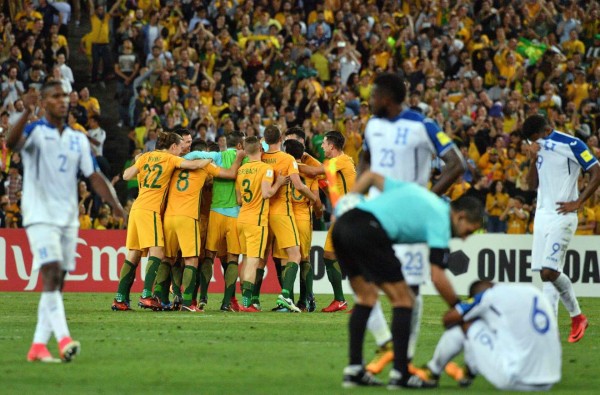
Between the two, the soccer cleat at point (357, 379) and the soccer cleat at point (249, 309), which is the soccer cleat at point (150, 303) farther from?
the soccer cleat at point (357, 379)

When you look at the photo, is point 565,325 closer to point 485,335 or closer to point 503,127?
point 485,335

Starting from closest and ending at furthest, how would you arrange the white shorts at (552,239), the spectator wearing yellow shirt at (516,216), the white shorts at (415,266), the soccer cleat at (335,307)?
the white shorts at (415,266), the white shorts at (552,239), the soccer cleat at (335,307), the spectator wearing yellow shirt at (516,216)

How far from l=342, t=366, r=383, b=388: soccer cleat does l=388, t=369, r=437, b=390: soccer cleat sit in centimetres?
25

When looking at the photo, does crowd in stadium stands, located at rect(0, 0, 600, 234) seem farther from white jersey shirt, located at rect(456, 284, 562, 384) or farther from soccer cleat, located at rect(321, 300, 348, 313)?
white jersey shirt, located at rect(456, 284, 562, 384)

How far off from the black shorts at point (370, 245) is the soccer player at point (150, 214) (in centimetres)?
831

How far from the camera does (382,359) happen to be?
9.29 metres

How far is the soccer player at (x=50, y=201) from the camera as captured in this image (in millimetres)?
9805

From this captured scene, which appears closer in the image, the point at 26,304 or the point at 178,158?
the point at 178,158

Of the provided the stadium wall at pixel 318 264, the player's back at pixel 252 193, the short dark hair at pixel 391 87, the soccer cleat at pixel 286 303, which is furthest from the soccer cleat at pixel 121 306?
the short dark hair at pixel 391 87

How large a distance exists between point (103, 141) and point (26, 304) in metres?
8.07

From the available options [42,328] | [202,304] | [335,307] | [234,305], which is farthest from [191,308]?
[42,328]

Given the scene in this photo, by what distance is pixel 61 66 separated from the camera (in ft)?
86.6

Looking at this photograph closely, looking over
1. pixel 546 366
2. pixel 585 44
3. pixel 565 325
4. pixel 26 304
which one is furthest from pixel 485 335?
pixel 585 44

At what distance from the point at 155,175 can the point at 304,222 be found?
2279mm
